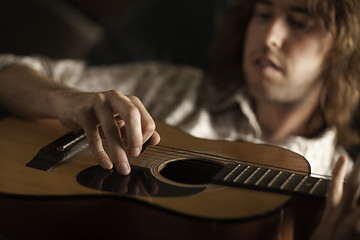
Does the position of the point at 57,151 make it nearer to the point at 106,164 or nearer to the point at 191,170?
the point at 106,164

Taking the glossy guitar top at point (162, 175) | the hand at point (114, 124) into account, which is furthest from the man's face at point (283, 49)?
the hand at point (114, 124)

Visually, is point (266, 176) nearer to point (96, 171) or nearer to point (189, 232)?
point (189, 232)

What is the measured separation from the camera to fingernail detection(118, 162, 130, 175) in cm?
74

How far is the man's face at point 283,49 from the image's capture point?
1.13m

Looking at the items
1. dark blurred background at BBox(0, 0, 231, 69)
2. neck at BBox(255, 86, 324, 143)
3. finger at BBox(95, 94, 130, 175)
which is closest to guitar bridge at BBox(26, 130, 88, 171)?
finger at BBox(95, 94, 130, 175)

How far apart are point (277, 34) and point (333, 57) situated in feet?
0.67

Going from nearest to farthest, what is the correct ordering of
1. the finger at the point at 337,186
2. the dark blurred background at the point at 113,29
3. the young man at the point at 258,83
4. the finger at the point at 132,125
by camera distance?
1. the finger at the point at 337,186
2. the finger at the point at 132,125
3. the young man at the point at 258,83
4. the dark blurred background at the point at 113,29

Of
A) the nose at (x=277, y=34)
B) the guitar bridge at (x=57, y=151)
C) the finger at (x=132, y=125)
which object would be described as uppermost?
the nose at (x=277, y=34)

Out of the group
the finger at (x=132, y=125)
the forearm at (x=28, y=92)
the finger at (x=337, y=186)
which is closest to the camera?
the finger at (x=337, y=186)

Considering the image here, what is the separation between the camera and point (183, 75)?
1421mm

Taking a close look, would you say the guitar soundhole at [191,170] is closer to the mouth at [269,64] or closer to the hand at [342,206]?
the hand at [342,206]

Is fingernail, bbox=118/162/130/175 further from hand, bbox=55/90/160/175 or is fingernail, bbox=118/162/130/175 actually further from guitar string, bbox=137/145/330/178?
guitar string, bbox=137/145/330/178

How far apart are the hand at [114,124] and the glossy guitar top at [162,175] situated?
3cm

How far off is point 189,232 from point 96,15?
1.50 meters
